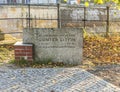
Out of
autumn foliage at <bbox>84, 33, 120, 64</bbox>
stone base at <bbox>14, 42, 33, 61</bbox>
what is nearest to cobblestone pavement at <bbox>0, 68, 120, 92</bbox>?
stone base at <bbox>14, 42, 33, 61</bbox>

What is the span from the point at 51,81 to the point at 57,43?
2114 millimetres

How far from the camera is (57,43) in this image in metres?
9.69

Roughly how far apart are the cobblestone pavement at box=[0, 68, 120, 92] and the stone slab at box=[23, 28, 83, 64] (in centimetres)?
92

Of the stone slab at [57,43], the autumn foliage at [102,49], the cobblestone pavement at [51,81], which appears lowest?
the cobblestone pavement at [51,81]

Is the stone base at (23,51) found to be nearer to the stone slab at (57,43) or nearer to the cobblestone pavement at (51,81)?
the stone slab at (57,43)

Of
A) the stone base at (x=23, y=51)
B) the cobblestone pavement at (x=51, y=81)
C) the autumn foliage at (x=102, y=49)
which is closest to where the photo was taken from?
the cobblestone pavement at (x=51, y=81)

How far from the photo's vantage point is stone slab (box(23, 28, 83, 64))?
380 inches

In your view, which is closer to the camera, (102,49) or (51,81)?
(51,81)

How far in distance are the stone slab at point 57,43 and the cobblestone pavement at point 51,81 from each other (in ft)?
3.03

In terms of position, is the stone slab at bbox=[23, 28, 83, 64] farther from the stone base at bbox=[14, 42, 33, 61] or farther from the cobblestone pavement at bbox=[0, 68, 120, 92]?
the cobblestone pavement at bbox=[0, 68, 120, 92]

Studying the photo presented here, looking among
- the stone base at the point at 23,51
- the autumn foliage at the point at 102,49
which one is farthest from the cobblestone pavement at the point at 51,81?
the autumn foliage at the point at 102,49

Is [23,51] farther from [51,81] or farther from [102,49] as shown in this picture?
[102,49]

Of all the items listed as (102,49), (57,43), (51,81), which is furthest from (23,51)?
(102,49)

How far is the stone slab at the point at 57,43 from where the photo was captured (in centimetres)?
964
